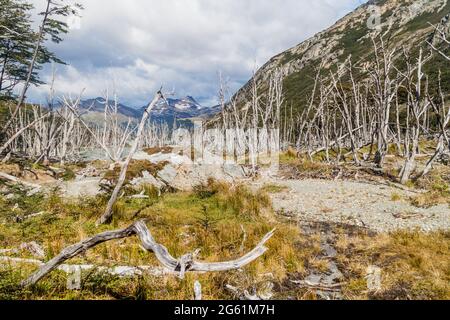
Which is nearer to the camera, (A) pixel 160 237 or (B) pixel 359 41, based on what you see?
(A) pixel 160 237

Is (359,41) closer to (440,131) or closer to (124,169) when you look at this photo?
(440,131)

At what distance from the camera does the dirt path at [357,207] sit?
1182 centimetres

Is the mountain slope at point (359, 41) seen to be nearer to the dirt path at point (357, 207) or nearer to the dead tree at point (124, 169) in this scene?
the dirt path at point (357, 207)

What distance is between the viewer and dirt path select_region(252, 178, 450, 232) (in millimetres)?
11820

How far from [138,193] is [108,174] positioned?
6.60 feet

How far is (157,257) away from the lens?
17.0ft

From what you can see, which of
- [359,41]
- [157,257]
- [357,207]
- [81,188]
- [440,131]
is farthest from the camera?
[359,41]

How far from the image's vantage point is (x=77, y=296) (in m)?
5.64

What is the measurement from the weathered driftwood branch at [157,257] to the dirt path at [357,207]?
7.55m

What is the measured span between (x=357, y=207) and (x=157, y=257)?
35.1ft

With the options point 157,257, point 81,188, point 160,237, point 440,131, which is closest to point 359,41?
point 440,131

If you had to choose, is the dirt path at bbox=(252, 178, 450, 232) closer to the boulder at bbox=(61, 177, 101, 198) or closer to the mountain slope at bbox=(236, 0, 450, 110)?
the boulder at bbox=(61, 177, 101, 198)

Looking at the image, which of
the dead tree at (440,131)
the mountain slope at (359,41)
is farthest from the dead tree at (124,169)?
the mountain slope at (359,41)

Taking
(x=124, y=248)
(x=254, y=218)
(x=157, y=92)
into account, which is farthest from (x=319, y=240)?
(x=157, y=92)
